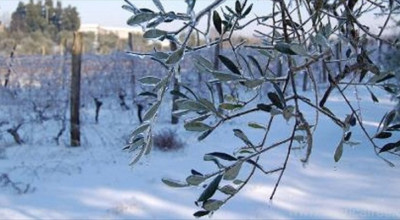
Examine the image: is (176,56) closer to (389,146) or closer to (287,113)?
(287,113)

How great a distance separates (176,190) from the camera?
5109 mm

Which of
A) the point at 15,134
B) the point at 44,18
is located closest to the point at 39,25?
the point at 44,18

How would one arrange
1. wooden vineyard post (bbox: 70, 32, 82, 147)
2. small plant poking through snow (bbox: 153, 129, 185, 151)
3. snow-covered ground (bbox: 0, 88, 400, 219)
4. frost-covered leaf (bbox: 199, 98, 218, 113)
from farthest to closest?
1. wooden vineyard post (bbox: 70, 32, 82, 147)
2. small plant poking through snow (bbox: 153, 129, 185, 151)
3. snow-covered ground (bbox: 0, 88, 400, 219)
4. frost-covered leaf (bbox: 199, 98, 218, 113)

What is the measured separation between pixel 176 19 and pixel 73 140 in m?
7.42

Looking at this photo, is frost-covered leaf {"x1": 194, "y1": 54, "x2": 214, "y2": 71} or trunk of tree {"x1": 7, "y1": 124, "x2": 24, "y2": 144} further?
trunk of tree {"x1": 7, "y1": 124, "x2": 24, "y2": 144}

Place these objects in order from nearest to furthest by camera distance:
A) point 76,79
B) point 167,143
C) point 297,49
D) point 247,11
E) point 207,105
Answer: point 297,49, point 207,105, point 247,11, point 167,143, point 76,79

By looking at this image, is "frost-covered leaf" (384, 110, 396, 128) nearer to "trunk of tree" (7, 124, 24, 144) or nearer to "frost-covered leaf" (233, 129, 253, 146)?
"frost-covered leaf" (233, 129, 253, 146)

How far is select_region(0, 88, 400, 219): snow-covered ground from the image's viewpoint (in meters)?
4.43

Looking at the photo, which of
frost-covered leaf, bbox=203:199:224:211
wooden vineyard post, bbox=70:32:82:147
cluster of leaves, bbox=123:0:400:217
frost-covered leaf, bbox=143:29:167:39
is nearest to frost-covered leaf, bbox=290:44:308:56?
cluster of leaves, bbox=123:0:400:217

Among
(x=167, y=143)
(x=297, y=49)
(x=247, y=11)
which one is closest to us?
(x=297, y=49)

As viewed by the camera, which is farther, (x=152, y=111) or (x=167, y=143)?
(x=167, y=143)

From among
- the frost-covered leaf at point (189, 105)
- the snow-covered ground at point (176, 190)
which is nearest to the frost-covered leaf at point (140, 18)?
the frost-covered leaf at point (189, 105)

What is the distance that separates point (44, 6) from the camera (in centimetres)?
2839

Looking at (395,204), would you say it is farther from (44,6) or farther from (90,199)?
(44,6)
